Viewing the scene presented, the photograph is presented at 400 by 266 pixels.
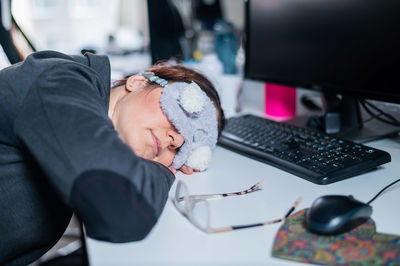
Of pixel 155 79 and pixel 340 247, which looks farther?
pixel 155 79

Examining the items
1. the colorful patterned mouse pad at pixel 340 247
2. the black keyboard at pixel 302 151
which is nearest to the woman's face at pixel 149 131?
the black keyboard at pixel 302 151

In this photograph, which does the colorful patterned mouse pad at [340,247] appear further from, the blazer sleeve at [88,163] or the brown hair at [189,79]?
the brown hair at [189,79]

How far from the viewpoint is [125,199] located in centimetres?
63

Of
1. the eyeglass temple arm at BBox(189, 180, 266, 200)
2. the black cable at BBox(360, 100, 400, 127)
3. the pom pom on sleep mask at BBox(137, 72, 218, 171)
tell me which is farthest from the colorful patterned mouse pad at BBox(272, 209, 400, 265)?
the black cable at BBox(360, 100, 400, 127)

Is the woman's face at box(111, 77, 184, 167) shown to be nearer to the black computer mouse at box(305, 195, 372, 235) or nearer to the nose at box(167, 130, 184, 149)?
the nose at box(167, 130, 184, 149)

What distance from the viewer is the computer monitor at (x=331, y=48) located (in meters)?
0.96

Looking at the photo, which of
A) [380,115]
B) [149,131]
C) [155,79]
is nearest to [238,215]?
[149,131]

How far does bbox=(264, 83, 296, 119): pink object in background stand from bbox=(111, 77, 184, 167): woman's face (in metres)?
0.58

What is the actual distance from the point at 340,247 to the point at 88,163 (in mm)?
401

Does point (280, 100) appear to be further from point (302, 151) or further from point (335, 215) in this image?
point (335, 215)

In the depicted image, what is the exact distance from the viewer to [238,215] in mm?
695

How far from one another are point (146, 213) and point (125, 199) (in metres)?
0.04

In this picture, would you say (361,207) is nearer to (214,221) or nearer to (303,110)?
(214,221)

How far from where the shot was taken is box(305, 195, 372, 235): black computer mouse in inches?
23.6
